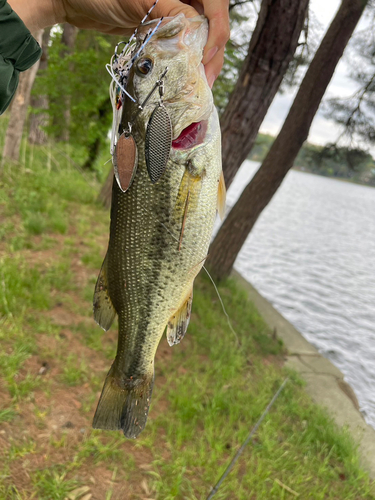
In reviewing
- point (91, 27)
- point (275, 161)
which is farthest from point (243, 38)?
point (91, 27)

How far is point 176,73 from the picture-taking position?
1582 mm

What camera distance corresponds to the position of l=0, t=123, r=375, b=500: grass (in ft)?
9.85

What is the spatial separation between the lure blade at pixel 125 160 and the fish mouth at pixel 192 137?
19 cm

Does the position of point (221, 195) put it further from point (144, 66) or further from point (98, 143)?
point (98, 143)

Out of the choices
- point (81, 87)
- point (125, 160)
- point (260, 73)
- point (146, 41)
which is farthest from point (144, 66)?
point (81, 87)

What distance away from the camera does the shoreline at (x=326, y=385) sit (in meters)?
4.30

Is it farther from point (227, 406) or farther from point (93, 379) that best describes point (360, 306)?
point (93, 379)

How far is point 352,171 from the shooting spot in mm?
8312

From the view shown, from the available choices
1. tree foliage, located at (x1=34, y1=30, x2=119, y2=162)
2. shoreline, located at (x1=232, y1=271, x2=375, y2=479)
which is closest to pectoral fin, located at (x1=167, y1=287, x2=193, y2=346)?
shoreline, located at (x1=232, y1=271, x2=375, y2=479)

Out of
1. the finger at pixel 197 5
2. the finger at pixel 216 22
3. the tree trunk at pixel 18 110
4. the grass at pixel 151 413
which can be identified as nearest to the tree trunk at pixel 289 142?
the grass at pixel 151 413

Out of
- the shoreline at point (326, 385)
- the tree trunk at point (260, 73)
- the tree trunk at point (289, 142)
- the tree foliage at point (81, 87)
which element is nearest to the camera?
the shoreline at point (326, 385)

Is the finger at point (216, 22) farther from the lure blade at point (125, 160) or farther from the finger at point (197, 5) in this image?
the lure blade at point (125, 160)

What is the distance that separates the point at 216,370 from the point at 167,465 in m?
1.51

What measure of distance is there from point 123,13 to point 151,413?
10.9ft
